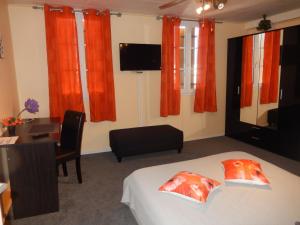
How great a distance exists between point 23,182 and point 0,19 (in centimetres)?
196

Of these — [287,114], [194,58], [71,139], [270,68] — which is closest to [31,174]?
[71,139]

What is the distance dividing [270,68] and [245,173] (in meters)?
2.73

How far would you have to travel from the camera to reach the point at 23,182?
2260 mm

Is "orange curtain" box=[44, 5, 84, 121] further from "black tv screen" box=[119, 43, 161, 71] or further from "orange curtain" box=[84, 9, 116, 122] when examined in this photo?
"black tv screen" box=[119, 43, 161, 71]

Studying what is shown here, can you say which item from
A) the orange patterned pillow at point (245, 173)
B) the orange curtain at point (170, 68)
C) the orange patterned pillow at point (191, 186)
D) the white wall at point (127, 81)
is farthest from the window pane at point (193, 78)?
the orange patterned pillow at point (191, 186)

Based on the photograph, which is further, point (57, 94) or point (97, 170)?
point (57, 94)

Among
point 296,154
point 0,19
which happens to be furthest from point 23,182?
point 296,154

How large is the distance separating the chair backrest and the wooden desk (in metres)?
0.52

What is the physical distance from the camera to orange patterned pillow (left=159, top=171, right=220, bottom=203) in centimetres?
164

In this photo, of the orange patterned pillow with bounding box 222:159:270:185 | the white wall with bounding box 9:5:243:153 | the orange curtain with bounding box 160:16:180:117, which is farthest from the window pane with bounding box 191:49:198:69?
the orange patterned pillow with bounding box 222:159:270:185

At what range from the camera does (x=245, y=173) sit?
1929 mm

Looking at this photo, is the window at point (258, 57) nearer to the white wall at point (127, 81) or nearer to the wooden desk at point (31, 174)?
the white wall at point (127, 81)

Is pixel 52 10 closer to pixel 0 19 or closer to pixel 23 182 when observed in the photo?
pixel 0 19

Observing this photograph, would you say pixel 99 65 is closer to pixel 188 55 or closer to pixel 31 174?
pixel 188 55
